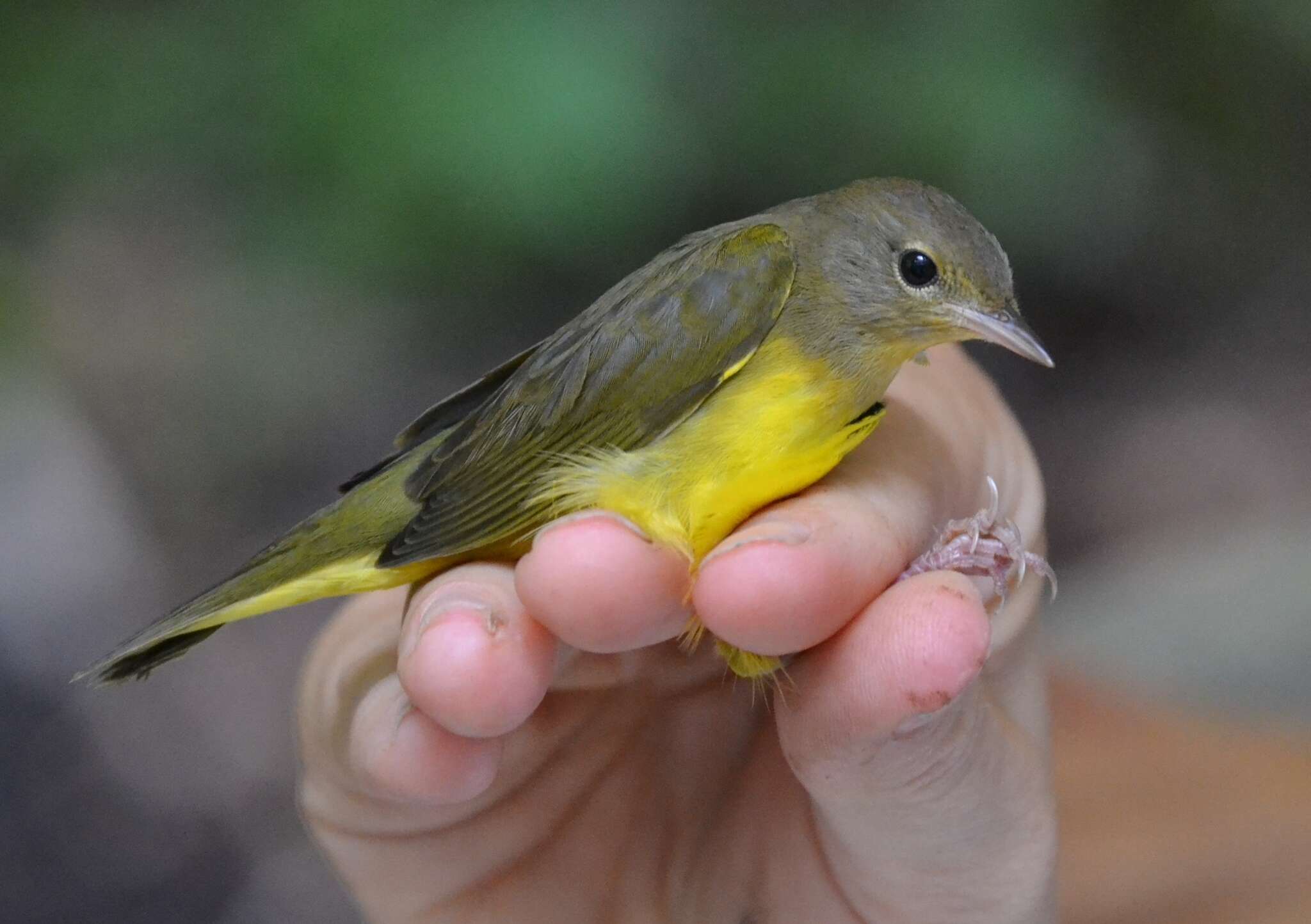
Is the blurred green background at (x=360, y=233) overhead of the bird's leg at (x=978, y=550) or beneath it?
overhead

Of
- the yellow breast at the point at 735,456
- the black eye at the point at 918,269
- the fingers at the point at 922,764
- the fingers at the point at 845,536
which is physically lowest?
the fingers at the point at 922,764

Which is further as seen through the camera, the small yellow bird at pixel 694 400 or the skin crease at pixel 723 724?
the small yellow bird at pixel 694 400

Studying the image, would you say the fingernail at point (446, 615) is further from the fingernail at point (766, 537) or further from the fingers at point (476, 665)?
the fingernail at point (766, 537)

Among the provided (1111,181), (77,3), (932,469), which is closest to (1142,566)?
(1111,181)

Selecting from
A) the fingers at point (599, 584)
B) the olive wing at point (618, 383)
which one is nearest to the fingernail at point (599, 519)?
the fingers at point (599, 584)

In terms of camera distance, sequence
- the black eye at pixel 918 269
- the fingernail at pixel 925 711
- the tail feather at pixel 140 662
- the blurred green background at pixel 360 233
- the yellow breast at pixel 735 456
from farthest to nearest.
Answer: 1. the blurred green background at pixel 360 233
2. the tail feather at pixel 140 662
3. the black eye at pixel 918 269
4. the yellow breast at pixel 735 456
5. the fingernail at pixel 925 711

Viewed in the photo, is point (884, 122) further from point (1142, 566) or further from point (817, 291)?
point (1142, 566)

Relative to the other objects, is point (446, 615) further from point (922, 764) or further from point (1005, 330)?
point (1005, 330)
